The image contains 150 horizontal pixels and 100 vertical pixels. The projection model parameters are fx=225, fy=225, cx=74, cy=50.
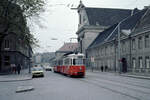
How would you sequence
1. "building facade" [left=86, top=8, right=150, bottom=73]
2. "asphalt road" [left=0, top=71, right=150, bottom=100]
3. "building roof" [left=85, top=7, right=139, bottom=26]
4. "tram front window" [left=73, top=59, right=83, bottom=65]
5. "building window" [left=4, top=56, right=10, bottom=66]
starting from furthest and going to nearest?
"building roof" [left=85, top=7, right=139, bottom=26]
"building window" [left=4, top=56, right=10, bottom=66]
"building facade" [left=86, top=8, right=150, bottom=73]
"tram front window" [left=73, top=59, right=83, bottom=65]
"asphalt road" [left=0, top=71, right=150, bottom=100]

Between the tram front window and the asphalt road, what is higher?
the tram front window

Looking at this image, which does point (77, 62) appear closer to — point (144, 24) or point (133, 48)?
point (133, 48)

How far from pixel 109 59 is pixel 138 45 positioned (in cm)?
1600

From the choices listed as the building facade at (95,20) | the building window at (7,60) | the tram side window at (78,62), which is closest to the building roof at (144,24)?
the tram side window at (78,62)

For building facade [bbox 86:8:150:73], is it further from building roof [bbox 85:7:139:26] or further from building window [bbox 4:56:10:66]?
building roof [bbox 85:7:139:26]

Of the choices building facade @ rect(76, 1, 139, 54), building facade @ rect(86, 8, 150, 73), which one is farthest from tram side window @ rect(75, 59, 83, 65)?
building facade @ rect(76, 1, 139, 54)

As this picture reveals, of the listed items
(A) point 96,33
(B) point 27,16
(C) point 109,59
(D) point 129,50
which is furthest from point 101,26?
(B) point 27,16

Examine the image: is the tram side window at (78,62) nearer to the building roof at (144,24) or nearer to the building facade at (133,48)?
the building facade at (133,48)

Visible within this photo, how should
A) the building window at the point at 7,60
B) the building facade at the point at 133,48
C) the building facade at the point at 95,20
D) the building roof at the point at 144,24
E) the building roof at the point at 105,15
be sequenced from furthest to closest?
the building roof at the point at 105,15
the building facade at the point at 95,20
the building window at the point at 7,60
the building roof at the point at 144,24
the building facade at the point at 133,48

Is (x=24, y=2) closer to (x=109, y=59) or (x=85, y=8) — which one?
(x=109, y=59)

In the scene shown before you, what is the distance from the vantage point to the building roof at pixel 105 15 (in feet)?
272

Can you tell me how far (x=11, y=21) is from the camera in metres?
34.4

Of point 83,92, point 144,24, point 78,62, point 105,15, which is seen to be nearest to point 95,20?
point 105,15

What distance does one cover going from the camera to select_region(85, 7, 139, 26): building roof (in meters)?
82.8
